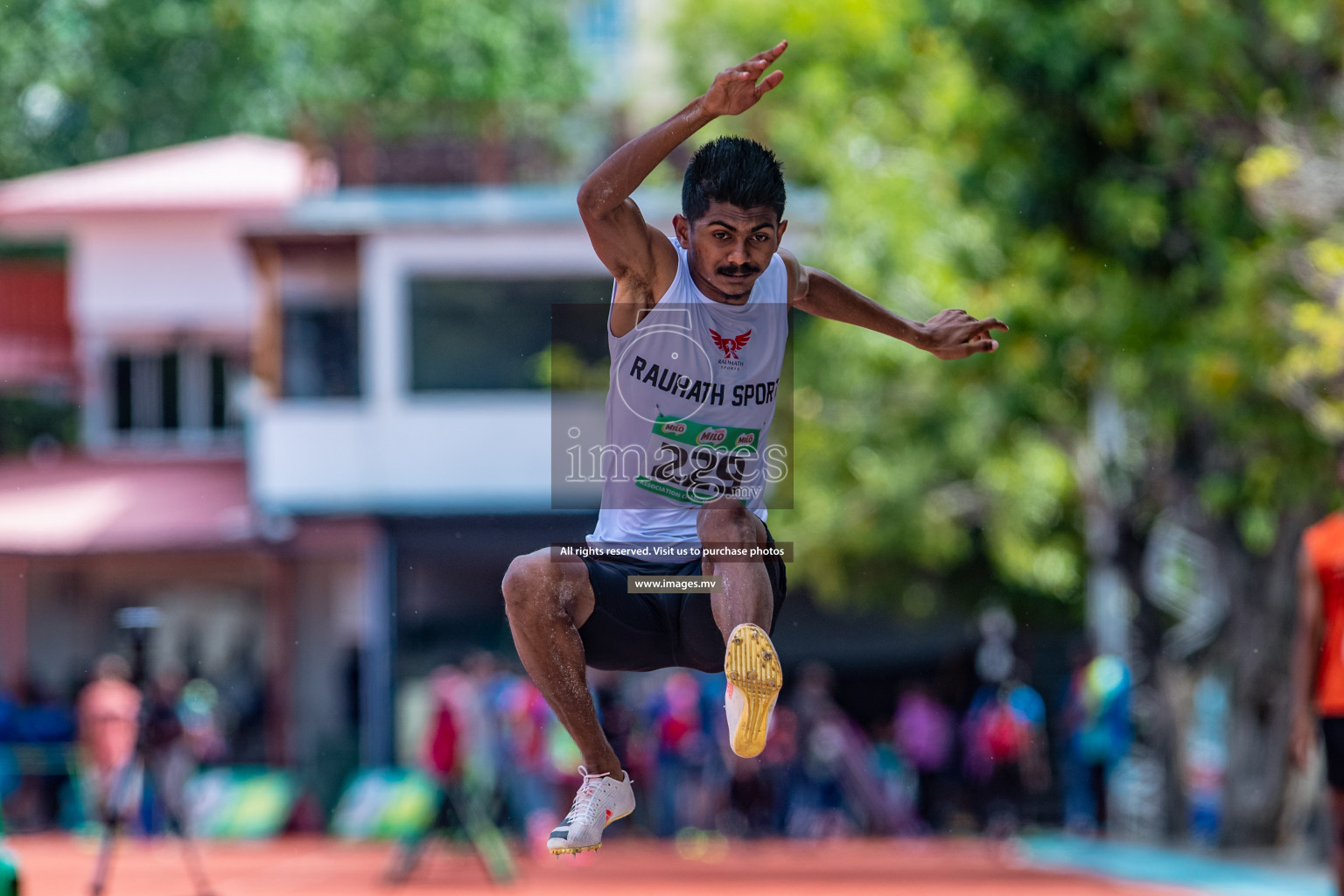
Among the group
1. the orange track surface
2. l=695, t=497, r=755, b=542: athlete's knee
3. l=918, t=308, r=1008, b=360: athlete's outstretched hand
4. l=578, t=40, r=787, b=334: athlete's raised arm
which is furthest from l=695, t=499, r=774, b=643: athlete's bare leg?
the orange track surface

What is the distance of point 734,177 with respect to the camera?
3.87 meters

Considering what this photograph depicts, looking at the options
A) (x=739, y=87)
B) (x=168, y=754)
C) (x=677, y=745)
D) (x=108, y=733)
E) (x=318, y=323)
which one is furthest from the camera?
(x=318, y=323)

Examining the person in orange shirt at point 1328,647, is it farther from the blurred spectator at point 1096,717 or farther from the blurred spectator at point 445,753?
the blurred spectator at point 1096,717

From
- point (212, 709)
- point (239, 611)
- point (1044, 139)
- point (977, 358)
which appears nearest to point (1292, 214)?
point (1044, 139)

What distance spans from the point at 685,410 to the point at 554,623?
53 cm

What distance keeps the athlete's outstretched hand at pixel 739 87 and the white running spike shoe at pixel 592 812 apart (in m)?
1.50

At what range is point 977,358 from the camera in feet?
45.8

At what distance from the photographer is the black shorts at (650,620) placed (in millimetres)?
4043

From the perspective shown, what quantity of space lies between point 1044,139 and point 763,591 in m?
9.01

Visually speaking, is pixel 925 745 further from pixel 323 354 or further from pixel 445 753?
pixel 323 354

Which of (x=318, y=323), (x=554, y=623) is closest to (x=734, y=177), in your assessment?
(x=554, y=623)

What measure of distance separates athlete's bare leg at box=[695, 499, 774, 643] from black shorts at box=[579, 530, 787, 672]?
0.18ft

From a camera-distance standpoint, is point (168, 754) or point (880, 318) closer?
point (880, 318)

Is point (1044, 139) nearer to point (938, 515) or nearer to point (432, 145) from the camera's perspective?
point (938, 515)
